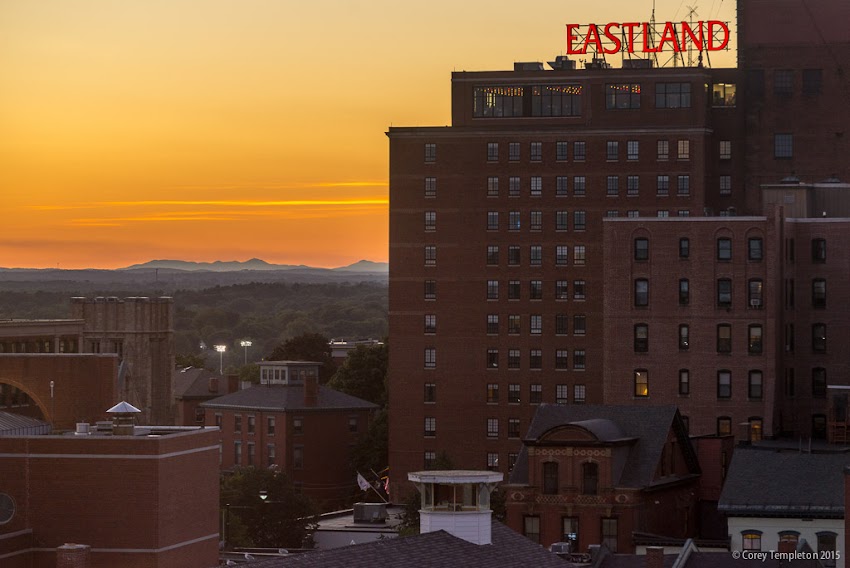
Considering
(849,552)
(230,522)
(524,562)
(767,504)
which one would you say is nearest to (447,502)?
(524,562)

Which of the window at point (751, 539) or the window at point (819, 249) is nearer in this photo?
the window at point (751, 539)

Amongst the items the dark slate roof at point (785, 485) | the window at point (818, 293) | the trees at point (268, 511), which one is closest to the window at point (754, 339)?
the window at point (818, 293)

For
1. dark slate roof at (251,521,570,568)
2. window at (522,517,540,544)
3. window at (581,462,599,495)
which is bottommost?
window at (522,517,540,544)

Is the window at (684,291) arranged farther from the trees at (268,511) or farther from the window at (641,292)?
the trees at (268,511)

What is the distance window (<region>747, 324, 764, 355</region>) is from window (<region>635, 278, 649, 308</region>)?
8.98 metres

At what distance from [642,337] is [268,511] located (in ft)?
115

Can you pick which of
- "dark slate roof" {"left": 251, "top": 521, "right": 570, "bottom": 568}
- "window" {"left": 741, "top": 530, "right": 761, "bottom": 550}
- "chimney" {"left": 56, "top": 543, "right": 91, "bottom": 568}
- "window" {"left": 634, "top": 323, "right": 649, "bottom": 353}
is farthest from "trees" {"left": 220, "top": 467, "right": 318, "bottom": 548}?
"dark slate roof" {"left": 251, "top": 521, "right": 570, "bottom": 568}

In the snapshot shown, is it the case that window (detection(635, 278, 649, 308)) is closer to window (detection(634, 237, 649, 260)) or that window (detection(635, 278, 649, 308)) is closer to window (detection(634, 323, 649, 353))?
window (detection(634, 323, 649, 353))

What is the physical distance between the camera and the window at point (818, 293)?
6895 inches

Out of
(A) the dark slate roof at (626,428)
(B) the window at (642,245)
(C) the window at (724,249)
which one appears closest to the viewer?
(A) the dark slate roof at (626,428)

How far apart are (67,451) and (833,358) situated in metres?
88.5

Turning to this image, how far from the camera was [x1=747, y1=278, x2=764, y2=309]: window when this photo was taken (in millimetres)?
167000

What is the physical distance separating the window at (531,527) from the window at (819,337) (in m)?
56.0

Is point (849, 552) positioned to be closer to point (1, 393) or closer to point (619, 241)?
point (619, 241)
